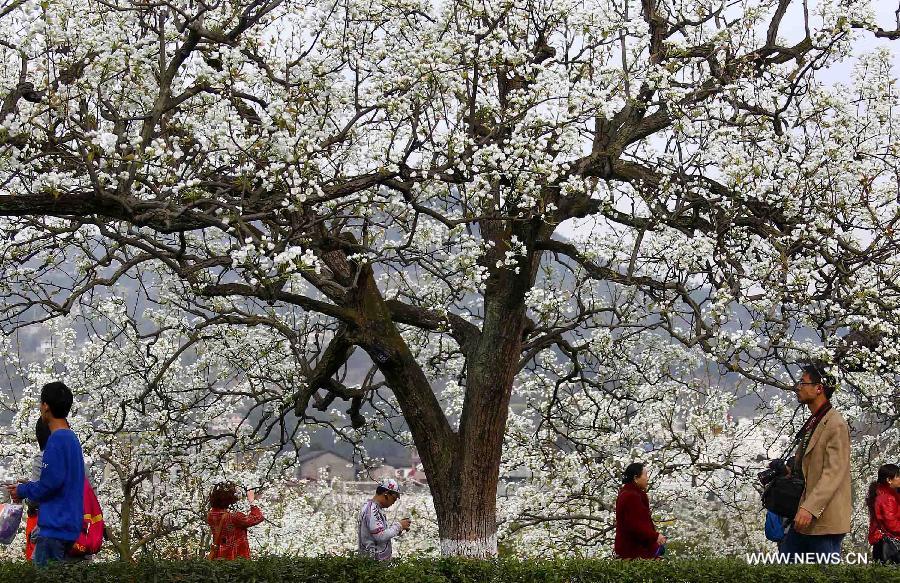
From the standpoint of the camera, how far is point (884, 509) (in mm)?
9719

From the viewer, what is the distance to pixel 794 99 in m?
9.84

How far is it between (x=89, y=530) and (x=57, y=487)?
2.78 feet

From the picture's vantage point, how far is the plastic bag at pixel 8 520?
7.23m

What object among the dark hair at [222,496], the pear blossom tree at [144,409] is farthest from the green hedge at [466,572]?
the pear blossom tree at [144,409]

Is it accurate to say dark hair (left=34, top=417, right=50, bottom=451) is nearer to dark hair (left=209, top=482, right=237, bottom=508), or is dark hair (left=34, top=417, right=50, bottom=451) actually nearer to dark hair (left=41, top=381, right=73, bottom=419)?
dark hair (left=41, top=381, right=73, bottom=419)

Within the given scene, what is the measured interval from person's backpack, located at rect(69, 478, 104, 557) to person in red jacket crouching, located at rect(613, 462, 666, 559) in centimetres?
407

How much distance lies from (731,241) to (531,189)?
105 inches

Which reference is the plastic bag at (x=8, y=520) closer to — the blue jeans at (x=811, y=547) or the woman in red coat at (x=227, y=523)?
the woman in red coat at (x=227, y=523)

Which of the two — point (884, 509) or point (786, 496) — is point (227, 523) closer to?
point (786, 496)

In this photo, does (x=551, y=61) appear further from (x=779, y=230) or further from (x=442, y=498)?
(x=442, y=498)

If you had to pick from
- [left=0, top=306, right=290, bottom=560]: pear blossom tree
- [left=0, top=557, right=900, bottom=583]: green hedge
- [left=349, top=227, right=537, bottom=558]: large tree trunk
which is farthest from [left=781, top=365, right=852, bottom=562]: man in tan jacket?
[left=0, top=306, right=290, bottom=560]: pear blossom tree

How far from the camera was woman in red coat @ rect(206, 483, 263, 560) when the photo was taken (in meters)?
9.46

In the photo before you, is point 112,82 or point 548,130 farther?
point 548,130

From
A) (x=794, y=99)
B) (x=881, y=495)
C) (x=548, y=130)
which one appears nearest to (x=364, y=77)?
(x=548, y=130)
